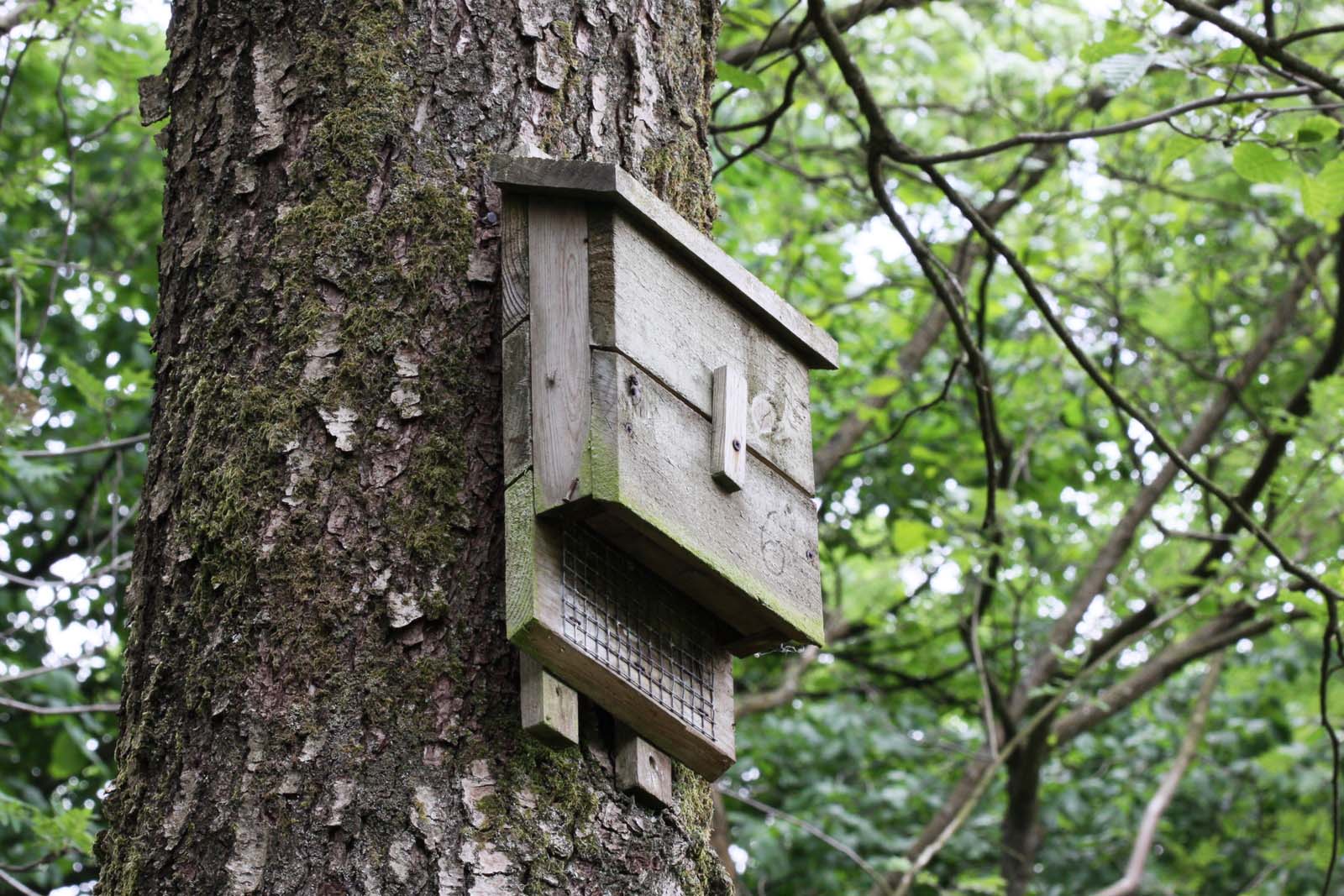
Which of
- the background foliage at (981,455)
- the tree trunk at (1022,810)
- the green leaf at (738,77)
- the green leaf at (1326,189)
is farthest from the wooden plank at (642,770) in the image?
the tree trunk at (1022,810)

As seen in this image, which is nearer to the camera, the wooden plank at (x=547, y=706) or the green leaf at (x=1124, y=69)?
the wooden plank at (x=547, y=706)

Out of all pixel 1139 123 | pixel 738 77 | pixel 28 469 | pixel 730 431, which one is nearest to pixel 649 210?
pixel 730 431

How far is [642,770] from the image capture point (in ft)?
4.80

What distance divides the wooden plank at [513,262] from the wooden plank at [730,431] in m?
0.24

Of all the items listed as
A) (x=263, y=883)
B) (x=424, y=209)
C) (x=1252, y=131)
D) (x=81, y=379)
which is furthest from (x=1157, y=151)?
(x=263, y=883)

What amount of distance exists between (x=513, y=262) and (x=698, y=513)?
0.34 meters

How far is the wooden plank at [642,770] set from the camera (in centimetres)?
145

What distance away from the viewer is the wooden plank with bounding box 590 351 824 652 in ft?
4.59

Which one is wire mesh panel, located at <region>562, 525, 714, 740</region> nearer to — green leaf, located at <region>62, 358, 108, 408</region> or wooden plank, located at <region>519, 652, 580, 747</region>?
wooden plank, located at <region>519, 652, 580, 747</region>

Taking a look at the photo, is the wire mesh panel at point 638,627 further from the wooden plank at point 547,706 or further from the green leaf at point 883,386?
the green leaf at point 883,386

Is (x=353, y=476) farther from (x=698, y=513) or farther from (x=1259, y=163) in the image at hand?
(x=1259, y=163)

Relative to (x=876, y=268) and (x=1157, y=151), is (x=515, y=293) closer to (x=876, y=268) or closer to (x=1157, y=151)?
(x=1157, y=151)

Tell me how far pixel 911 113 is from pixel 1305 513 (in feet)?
8.68

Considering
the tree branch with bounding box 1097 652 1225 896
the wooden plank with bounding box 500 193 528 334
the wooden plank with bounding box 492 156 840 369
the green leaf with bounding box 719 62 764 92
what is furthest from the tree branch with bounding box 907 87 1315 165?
the tree branch with bounding box 1097 652 1225 896
